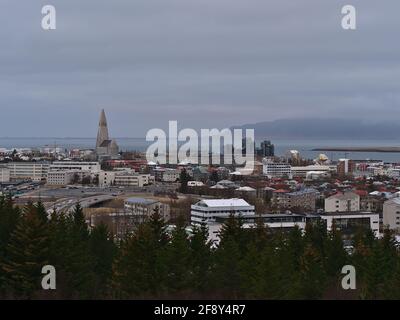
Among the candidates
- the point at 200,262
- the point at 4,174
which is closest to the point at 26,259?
the point at 200,262

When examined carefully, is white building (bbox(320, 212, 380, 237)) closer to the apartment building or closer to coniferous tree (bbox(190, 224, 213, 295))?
the apartment building

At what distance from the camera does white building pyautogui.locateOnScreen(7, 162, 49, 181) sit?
2655 cm

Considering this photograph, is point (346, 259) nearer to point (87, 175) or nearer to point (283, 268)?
point (283, 268)

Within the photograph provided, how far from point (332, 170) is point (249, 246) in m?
26.8

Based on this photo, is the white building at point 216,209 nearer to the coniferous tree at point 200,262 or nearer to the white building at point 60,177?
the coniferous tree at point 200,262

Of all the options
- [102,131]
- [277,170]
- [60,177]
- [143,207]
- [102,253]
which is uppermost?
[102,131]

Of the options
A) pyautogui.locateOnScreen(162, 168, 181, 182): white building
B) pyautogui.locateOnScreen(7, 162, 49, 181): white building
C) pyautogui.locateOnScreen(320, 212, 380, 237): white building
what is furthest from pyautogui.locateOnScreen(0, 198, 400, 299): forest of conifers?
pyautogui.locateOnScreen(7, 162, 49, 181): white building

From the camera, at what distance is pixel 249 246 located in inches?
199

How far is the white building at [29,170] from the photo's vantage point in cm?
2655

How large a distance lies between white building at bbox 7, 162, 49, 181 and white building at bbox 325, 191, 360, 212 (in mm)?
13666

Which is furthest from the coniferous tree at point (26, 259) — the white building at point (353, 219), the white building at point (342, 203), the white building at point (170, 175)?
the white building at point (170, 175)

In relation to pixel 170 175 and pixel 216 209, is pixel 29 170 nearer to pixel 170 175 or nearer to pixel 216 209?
pixel 170 175

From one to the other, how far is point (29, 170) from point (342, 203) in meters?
14.8

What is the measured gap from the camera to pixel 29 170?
27016mm
